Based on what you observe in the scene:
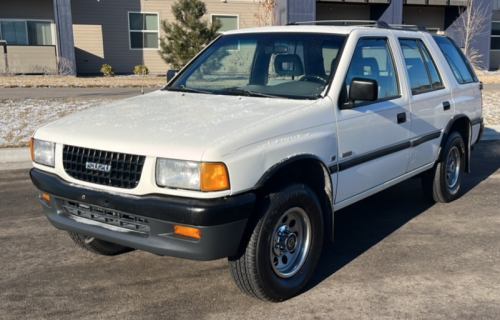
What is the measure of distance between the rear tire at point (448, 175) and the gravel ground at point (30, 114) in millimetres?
5564

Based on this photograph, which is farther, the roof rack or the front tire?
the roof rack

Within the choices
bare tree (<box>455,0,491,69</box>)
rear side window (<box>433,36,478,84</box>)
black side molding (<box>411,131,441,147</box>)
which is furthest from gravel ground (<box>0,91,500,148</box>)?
bare tree (<box>455,0,491,69</box>)

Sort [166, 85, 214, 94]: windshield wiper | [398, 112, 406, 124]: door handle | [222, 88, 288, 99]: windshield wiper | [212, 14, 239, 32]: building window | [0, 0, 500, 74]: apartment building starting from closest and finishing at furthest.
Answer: [222, 88, 288, 99]: windshield wiper
[166, 85, 214, 94]: windshield wiper
[398, 112, 406, 124]: door handle
[0, 0, 500, 74]: apartment building
[212, 14, 239, 32]: building window

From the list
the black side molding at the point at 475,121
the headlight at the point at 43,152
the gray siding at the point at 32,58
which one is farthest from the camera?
the gray siding at the point at 32,58

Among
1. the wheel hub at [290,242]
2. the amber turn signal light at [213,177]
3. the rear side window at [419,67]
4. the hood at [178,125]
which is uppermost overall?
the rear side window at [419,67]

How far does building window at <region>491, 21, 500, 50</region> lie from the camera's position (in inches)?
1211

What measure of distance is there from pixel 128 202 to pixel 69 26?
823 inches

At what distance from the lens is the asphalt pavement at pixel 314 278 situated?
12.1ft

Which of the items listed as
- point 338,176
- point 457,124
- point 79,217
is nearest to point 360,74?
point 338,176

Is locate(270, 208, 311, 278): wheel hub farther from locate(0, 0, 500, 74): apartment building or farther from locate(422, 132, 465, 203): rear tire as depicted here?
locate(0, 0, 500, 74): apartment building

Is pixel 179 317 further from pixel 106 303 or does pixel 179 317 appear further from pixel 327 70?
pixel 327 70

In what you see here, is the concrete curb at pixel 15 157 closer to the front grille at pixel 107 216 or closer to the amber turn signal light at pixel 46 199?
the amber turn signal light at pixel 46 199

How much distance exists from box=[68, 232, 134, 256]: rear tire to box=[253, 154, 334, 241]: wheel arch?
1685 mm

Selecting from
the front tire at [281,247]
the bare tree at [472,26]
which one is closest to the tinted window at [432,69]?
the front tire at [281,247]
